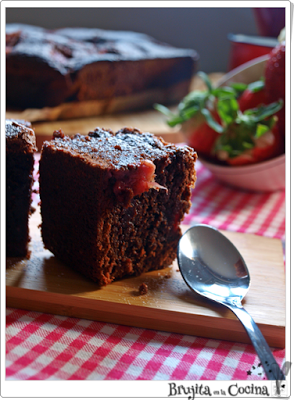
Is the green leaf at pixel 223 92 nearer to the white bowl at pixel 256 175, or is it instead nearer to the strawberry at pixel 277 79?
the strawberry at pixel 277 79

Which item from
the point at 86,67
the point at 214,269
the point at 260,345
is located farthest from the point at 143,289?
the point at 86,67

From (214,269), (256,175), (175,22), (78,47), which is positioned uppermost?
(175,22)

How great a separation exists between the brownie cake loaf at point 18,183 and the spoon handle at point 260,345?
26.4 inches

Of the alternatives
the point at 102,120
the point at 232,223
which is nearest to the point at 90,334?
the point at 232,223

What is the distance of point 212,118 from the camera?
7.03 feet

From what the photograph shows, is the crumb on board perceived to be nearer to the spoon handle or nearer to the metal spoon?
the metal spoon

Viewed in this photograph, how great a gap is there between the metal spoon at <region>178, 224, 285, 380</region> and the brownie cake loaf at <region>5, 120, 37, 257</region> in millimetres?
493

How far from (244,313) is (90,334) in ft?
1.31

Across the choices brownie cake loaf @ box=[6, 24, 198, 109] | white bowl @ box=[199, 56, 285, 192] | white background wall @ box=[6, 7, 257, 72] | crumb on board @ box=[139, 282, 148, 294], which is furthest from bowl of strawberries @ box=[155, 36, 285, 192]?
white background wall @ box=[6, 7, 257, 72]

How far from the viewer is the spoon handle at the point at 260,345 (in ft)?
3.06

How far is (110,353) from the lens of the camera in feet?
3.46

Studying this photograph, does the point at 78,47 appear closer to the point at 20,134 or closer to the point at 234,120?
the point at 234,120

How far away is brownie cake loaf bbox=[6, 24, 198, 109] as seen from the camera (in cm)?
264

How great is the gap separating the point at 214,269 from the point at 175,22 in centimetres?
334
